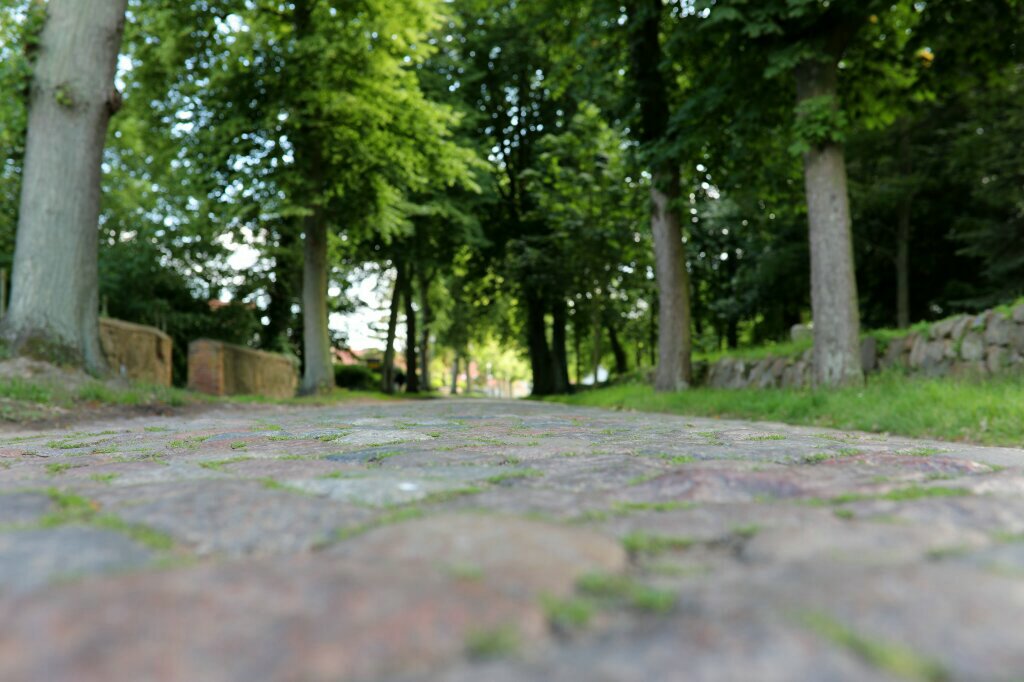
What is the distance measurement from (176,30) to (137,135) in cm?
268

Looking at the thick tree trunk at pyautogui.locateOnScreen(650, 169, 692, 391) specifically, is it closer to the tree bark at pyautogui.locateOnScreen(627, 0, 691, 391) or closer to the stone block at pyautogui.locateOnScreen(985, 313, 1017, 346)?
the tree bark at pyautogui.locateOnScreen(627, 0, 691, 391)

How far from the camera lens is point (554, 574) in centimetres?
137

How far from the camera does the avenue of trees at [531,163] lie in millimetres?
8320

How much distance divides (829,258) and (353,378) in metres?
24.3

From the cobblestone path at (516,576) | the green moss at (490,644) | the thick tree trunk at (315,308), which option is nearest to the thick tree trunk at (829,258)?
→ the cobblestone path at (516,576)

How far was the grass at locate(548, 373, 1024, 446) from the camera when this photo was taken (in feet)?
15.8

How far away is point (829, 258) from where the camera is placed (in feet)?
27.9

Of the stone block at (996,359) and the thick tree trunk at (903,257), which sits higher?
the thick tree trunk at (903,257)

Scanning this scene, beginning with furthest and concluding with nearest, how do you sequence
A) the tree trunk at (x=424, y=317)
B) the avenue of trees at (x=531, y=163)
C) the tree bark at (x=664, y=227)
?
the tree trunk at (x=424, y=317) → the tree bark at (x=664, y=227) → the avenue of trees at (x=531, y=163)

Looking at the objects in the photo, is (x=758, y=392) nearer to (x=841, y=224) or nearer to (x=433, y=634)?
(x=841, y=224)

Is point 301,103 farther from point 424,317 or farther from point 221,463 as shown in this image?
point 424,317

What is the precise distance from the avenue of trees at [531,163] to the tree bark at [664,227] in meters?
0.04

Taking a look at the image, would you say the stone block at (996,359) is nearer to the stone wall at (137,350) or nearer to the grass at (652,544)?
the grass at (652,544)

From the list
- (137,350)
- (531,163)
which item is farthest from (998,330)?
(531,163)
